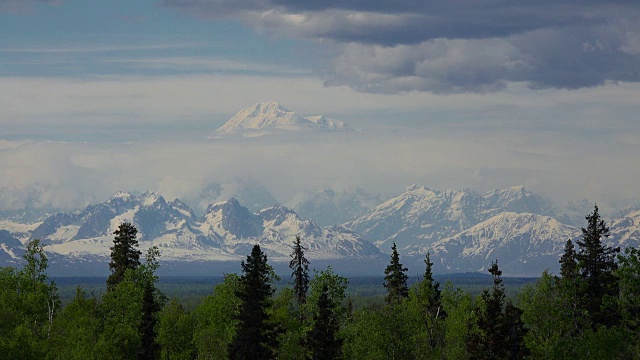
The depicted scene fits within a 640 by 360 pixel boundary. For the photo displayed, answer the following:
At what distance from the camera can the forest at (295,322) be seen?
8862cm

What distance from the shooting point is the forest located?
3489 inches

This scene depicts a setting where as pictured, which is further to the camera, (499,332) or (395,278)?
(395,278)

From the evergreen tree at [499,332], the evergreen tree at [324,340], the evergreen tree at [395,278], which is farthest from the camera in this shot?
the evergreen tree at [395,278]

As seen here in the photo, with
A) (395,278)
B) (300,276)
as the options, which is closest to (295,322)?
(300,276)

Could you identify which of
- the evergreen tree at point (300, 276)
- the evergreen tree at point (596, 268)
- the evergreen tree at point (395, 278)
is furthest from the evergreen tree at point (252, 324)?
the evergreen tree at point (395, 278)

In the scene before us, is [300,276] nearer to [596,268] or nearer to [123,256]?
[123,256]

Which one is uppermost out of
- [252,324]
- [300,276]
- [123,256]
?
[123,256]

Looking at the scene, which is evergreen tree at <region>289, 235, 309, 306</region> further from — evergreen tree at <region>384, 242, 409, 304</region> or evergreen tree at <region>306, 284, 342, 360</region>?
evergreen tree at <region>306, 284, 342, 360</region>

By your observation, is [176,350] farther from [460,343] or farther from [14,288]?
[460,343]

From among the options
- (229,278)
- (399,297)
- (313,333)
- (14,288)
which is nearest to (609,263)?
(313,333)

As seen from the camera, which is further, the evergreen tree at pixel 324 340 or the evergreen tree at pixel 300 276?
the evergreen tree at pixel 300 276

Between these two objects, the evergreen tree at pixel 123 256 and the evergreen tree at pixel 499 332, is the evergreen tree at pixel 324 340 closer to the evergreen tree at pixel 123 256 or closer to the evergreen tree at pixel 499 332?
the evergreen tree at pixel 499 332

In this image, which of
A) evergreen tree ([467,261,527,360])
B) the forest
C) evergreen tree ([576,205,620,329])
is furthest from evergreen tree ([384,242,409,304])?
evergreen tree ([467,261,527,360])

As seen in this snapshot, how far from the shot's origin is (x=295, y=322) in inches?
4481
